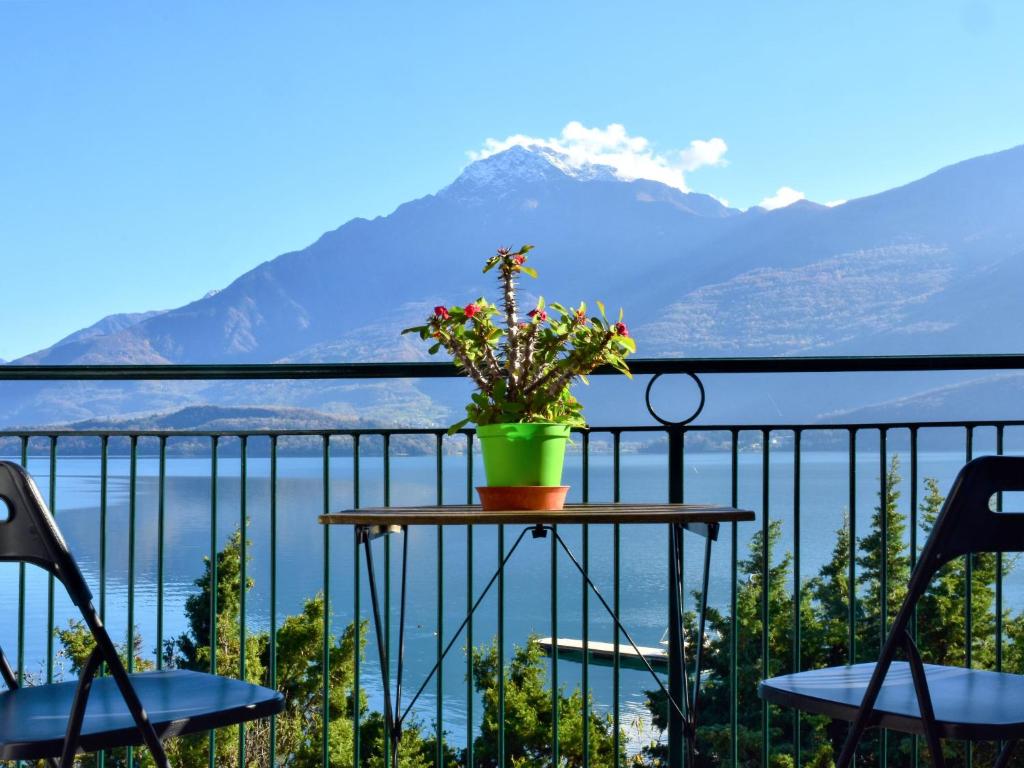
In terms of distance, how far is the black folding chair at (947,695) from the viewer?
147 cm

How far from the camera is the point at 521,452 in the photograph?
1.95 metres

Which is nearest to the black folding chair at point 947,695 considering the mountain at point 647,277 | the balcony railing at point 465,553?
the balcony railing at point 465,553

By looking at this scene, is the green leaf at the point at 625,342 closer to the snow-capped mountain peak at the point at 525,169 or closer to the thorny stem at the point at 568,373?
the thorny stem at the point at 568,373

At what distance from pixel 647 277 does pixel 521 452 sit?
11700cm

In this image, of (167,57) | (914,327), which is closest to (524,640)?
(914,327)

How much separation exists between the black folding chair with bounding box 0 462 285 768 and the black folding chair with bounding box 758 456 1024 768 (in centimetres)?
91

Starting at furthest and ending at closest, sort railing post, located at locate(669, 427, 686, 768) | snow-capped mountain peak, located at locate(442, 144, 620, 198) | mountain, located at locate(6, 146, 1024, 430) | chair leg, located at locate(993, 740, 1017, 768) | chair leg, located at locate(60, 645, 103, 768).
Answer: snow-capped mountain peak, located at locate(442, 144, 620, 198)
mountain, located at locate(6, 146, 1024, 430)
railing post, located at locate(669, 427, 686, 768)
chair leg, located at locate(993, 740, 1017, 768)
chair leg, located at locate(60, 645, 103, 768)

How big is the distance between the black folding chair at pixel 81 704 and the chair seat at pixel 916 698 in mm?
872

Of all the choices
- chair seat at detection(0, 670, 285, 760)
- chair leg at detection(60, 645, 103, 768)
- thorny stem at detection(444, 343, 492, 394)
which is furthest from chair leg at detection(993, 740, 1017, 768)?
chair leg at detection(60, 645, 103, 768)

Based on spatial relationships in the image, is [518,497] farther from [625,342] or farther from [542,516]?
[625,342]

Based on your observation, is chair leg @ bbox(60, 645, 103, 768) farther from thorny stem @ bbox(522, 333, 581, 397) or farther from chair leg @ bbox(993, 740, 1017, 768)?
chair leg @ bbox(993, 740, 1017, 768)

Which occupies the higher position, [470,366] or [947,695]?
[470,366]

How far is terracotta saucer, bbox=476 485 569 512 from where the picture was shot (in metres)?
1.94

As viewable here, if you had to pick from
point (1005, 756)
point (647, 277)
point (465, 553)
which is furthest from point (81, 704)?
point (647, 277)
